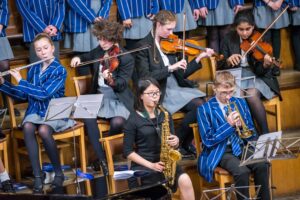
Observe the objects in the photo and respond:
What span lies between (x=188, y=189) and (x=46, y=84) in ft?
4.79

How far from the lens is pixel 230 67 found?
24.9 ft

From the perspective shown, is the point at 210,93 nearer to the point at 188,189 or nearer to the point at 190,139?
the point at 190,139

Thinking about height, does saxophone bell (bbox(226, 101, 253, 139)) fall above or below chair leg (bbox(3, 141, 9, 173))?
above

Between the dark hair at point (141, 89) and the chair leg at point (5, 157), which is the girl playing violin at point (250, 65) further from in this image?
the chair leg at point (5, 157)

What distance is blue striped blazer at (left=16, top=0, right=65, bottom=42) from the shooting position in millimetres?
7637

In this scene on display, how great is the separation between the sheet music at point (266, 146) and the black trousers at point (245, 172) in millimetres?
641

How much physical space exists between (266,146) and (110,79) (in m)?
1.63

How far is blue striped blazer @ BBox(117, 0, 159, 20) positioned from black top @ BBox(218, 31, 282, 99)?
81 cm

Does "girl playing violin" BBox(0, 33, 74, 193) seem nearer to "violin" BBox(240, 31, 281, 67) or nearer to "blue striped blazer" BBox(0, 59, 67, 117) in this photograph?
"blue striped blazer" BBox(0, 59, 67, 117)

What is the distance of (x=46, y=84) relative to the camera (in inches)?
275

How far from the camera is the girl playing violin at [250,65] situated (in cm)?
746

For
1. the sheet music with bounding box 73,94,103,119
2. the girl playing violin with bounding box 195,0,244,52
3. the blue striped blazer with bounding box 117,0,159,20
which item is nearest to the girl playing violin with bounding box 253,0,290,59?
the girl playing violin with bounding box 195,0,244,52

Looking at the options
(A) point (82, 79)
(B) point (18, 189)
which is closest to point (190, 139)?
(A) point (82, 79)

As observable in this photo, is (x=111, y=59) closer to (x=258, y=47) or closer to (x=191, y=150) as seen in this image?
(x=191, y=150)
